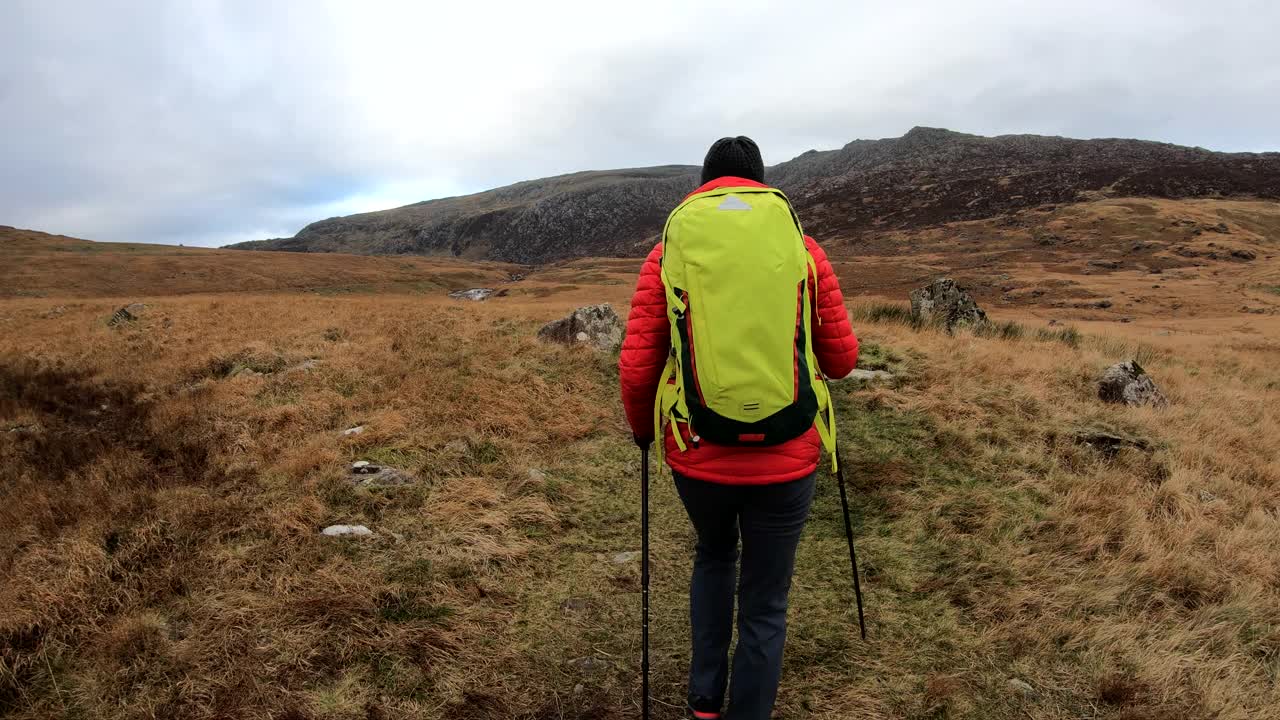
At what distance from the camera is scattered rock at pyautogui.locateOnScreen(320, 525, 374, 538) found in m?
4.96

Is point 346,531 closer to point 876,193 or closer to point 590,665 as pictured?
point 590,665

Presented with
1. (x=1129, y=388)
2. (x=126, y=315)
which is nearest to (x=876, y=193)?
(x=1129, y=388)

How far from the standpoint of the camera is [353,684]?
11.3ft

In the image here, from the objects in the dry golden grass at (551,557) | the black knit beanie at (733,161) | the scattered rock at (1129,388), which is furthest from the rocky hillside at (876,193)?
the black knit beanie at (733,161)

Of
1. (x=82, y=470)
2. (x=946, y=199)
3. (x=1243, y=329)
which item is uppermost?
(x=946, y=199)

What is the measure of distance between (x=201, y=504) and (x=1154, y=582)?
7.61 meters

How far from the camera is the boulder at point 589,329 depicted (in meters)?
11.8

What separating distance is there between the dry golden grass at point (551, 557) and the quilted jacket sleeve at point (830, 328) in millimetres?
2063

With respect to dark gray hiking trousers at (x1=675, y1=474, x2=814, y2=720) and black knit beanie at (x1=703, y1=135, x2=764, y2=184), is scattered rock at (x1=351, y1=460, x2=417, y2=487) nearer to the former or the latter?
dark gray hiking trousers at (x1=675, y1=474, x2=814, y2=720)

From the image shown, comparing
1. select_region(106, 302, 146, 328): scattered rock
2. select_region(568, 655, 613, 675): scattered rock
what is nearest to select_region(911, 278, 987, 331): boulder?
select_region(568, 655, 613, 675): scattered rock

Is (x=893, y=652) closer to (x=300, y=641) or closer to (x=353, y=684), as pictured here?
(x=353, y=684)

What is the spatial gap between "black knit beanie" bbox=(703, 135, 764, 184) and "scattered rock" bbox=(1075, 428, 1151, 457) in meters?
6.49

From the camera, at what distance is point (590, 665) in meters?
3.82

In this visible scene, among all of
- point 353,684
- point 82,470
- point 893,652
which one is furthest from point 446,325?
point 893,652
